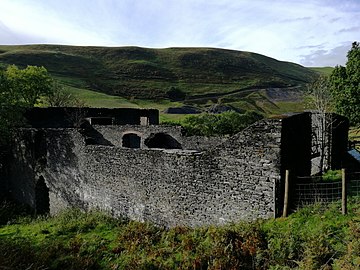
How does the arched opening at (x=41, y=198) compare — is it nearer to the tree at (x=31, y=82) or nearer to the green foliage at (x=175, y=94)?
the tree at (x=31, y=82)

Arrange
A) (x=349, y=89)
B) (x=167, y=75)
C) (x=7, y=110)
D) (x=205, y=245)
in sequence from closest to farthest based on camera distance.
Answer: (x=205, y=245) < (x=7, y=110) < (x=349, y=89) < (x=167, y=75)

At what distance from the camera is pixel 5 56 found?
10550 centimetres

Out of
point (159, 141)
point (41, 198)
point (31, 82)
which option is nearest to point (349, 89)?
point (159, 141)

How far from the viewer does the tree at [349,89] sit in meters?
31.2

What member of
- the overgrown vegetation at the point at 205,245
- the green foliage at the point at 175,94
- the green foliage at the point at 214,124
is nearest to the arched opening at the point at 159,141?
the overgrown vegetation at the point at 205,245

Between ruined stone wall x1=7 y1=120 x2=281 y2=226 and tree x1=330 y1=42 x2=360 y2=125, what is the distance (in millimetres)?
23368

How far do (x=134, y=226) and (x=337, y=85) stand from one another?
26.4 meters

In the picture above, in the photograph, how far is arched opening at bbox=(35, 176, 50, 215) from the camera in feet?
62.3

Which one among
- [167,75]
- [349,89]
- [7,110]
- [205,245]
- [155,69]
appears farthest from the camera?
[155,69]

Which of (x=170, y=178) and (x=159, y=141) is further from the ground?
(x=159, y=141)

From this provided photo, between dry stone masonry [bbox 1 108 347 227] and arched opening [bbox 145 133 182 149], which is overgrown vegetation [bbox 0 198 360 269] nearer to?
dry stone masonry [bbox 1 108 347 227]

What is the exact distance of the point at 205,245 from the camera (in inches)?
402

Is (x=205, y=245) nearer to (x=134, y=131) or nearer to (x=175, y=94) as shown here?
(x=134, y=131)

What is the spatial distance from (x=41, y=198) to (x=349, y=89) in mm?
25266
